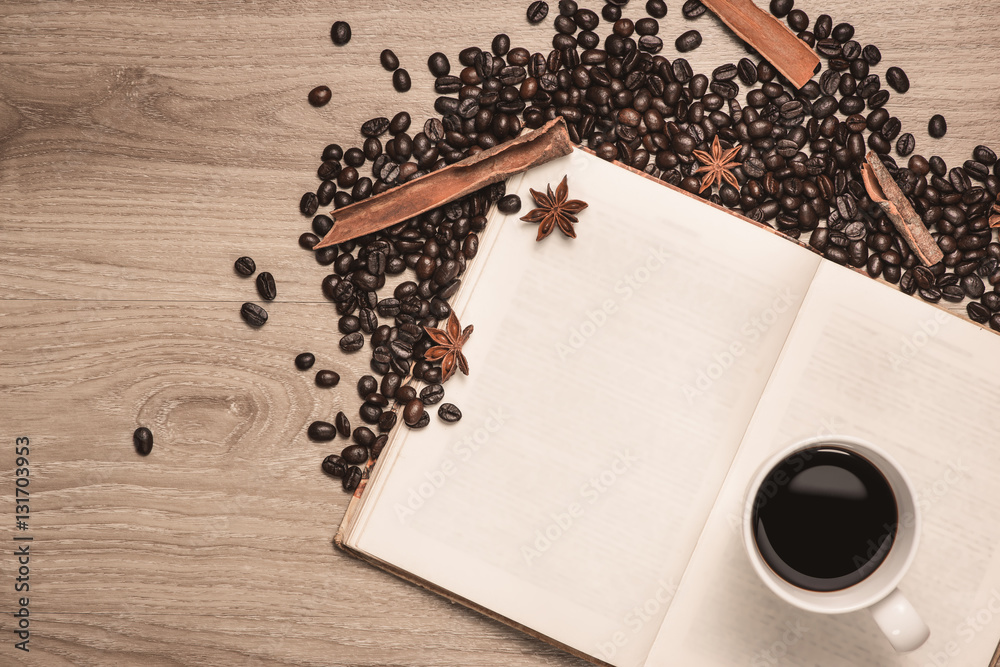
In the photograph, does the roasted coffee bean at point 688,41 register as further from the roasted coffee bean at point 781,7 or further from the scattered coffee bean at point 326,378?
the scattered coffee bean at point 326,378

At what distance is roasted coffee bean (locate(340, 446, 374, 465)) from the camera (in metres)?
1.06

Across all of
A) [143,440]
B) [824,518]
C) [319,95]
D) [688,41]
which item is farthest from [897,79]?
[143,440]

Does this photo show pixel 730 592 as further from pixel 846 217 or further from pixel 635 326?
pixel 846 217

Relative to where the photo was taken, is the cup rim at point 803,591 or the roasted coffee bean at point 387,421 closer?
the cup rim at point 803,591

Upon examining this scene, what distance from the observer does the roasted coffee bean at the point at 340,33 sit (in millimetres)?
1088

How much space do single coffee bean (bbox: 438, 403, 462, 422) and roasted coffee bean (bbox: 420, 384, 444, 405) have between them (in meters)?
0.02

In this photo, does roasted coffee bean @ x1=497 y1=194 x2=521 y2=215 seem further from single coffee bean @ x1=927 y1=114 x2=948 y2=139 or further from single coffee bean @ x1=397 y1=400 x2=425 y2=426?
single coffee bean @ x1=927 y1=114 x2=948 y2=139

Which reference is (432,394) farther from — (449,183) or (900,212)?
(900,212)

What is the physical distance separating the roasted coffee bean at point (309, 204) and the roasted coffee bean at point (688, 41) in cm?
67

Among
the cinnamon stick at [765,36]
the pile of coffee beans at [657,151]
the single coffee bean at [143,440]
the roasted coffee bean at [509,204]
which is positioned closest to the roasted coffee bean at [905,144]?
the pile of coffee beans at [657,151]

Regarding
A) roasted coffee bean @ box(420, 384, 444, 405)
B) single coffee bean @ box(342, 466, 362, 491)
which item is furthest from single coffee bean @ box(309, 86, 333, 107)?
single coffee bean @ box(342, 466, 362, 491)

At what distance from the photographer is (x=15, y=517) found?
109 centimetres

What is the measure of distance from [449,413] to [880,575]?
0.65m

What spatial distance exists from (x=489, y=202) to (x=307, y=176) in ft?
1.04
